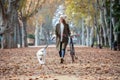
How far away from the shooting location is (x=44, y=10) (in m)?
81.4

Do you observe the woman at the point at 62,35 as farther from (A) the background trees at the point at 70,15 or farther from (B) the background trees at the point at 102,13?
(B) the background trees at the point at 102,13

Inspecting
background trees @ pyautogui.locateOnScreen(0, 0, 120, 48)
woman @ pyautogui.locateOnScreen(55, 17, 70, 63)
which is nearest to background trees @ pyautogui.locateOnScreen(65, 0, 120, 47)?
background trees @ pyautogui.locateOnScreen(0, 0, 120, 48)

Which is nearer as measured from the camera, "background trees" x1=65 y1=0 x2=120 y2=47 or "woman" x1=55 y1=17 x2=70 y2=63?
"woman" x1=55 y1=17 x2=70 y2=63

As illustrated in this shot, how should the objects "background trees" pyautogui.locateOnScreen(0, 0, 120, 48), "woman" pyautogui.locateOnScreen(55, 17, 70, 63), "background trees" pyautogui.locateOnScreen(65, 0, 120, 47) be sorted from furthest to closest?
"background trees" pyautogui.locateOnScreen(65, 0, 120, 47) < "background trees" pyautogui.locateOnScreen(0, 0, 120, 48) < "woman" pyautogui.locateOnScreen(55, 17, 70, 63)

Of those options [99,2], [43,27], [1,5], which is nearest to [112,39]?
[99,2]

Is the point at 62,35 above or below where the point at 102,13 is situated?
below

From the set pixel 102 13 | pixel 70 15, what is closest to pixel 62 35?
pixel 102 13

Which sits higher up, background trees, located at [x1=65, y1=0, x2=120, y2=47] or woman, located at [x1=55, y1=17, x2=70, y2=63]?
background trees, located at [x1=65, y1=0, x2=120, y2=47]

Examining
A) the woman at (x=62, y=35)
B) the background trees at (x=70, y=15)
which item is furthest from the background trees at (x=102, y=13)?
the woman at (x=62, y=35)

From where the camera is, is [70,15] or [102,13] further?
[70,15]

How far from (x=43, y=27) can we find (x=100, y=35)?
2266 inches

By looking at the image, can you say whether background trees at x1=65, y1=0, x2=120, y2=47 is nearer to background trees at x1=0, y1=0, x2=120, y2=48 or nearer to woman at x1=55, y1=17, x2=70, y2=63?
background trees at x1=0, y1=0, x2=120, y2=48

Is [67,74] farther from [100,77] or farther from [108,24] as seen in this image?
[108,24]

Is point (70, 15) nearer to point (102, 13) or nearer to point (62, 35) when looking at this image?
point (102, 13)
